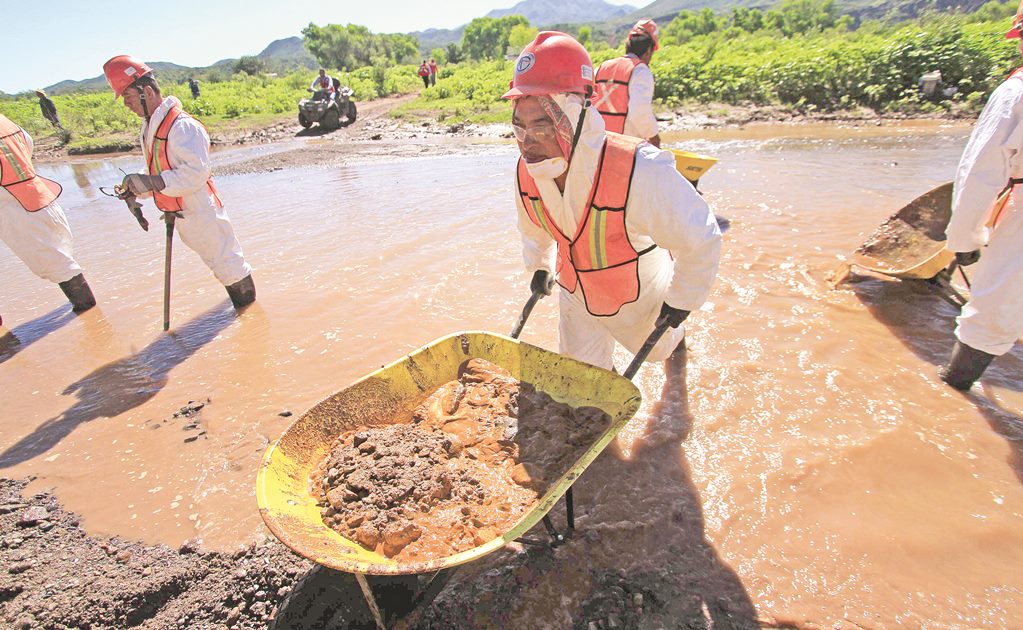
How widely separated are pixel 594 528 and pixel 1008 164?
2524mm

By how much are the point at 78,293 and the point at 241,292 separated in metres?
1.72

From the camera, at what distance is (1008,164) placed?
7.39 feet

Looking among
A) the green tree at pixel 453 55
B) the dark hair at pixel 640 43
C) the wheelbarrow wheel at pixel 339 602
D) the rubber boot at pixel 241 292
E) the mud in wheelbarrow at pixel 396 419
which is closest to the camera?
the mud in wheelbarrow at pixel 396 419

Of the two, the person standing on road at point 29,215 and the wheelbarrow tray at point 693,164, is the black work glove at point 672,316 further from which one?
the person standing on road at point 29,215

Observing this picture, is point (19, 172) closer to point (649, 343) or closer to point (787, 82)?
point (649, 343)

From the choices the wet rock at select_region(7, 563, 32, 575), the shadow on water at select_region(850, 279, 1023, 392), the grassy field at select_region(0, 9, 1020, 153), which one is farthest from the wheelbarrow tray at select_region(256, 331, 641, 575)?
the grassy field at select_region(0, 9, 1020, 153)

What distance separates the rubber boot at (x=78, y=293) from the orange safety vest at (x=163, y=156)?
66.9 inches

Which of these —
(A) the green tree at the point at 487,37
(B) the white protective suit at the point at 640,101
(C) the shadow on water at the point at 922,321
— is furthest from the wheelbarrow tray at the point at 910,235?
(A) the green tree at the point at 487,37

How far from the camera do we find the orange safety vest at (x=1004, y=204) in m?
2.29

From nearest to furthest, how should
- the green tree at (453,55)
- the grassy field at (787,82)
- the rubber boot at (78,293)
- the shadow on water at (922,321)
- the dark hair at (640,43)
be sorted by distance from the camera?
1. the shadow on water at (922,321)
2. the dark hair at (640,43)
3. the rubber boot at (78,293)
4. the grassy field at (787,82)
5. the green tree at (453,55)

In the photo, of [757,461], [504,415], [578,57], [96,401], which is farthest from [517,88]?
[96,401]

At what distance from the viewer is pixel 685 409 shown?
2.89 m

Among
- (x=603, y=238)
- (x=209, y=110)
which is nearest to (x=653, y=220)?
(x=603, y=238)

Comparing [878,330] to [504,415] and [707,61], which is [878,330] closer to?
[504,415]
